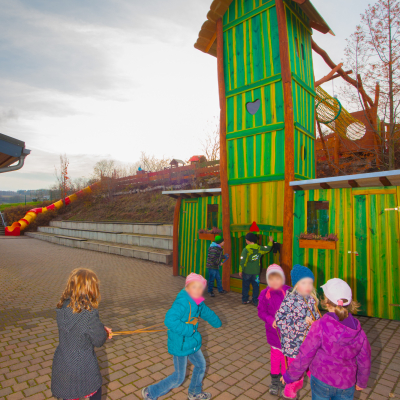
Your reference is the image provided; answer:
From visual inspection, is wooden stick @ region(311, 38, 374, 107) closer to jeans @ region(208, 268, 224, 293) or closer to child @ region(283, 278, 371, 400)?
jeans @ region(208, 268, 224, 293)

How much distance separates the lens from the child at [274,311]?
3156 mm

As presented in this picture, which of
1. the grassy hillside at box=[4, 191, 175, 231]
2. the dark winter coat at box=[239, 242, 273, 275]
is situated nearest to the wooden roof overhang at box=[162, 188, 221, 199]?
the dark winter coat at box=[239, 242, 273, 275]

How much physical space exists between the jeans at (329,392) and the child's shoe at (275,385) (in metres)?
1.10

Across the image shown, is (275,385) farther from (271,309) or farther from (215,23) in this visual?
(215,23)

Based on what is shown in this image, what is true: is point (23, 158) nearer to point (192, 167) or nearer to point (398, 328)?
point (398, 328)

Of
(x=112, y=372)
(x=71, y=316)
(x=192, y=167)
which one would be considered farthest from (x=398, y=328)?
(x=192, y=167)

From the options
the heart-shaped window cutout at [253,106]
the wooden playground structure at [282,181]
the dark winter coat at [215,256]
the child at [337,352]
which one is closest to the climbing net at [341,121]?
the wooden playground structure at [282,181]

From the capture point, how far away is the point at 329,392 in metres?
2.19

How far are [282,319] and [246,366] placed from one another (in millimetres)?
1458

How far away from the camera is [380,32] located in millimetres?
8977

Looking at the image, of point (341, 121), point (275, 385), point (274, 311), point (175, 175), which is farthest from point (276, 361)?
point (175, 175)

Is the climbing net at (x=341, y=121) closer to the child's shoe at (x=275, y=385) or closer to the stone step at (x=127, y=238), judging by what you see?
the stone step at (x=127, y=238)

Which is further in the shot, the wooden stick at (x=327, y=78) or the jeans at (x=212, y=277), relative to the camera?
the wooden stick at (x=327, y=78)

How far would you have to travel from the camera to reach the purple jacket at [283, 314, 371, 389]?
2127 mm
